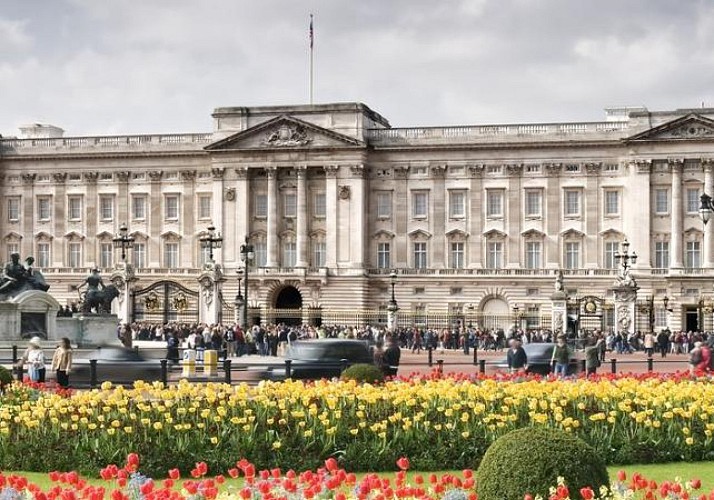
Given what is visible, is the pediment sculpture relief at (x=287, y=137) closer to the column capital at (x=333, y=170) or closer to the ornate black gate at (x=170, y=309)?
the column capital at (x=333, y=170)

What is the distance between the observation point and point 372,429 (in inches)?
726

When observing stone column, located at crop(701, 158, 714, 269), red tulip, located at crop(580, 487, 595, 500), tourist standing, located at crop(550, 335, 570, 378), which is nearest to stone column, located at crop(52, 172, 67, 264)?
stone column, located at crop(701, 158, 714, 269)

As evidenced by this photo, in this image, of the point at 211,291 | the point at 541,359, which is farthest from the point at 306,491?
the point at 211,291

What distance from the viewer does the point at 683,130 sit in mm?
78438

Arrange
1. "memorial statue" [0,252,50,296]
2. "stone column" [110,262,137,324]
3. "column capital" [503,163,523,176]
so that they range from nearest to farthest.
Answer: "memorial statue" [0,252,50,296] < "stone column" [110,262,137,324] < "column capital" [503,163,523,176]

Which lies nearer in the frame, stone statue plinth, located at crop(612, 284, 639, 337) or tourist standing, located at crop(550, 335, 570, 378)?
tourist standing, located at crop(550, 335, 570, 378)

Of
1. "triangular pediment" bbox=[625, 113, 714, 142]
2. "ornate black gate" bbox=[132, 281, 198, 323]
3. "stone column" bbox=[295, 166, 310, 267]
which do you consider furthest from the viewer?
"stone column" bbox=[295, 166, 310, 267]

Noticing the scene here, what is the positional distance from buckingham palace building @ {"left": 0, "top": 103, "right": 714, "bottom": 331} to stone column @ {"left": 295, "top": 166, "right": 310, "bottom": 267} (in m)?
0.13

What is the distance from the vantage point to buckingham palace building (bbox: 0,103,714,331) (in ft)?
258

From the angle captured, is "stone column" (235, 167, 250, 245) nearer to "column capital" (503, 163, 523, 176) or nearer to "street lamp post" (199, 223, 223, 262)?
"street lamp post" (199, 223, 223, 262)

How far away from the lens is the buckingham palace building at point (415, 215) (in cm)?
7875

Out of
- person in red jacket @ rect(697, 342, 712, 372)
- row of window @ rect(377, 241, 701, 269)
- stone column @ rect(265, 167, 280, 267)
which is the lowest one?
person in red jacket @ rect(697, 342, 712, 372)

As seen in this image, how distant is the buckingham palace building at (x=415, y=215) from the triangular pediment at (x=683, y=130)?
0.30ft

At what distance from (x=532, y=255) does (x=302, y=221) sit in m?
15.1
